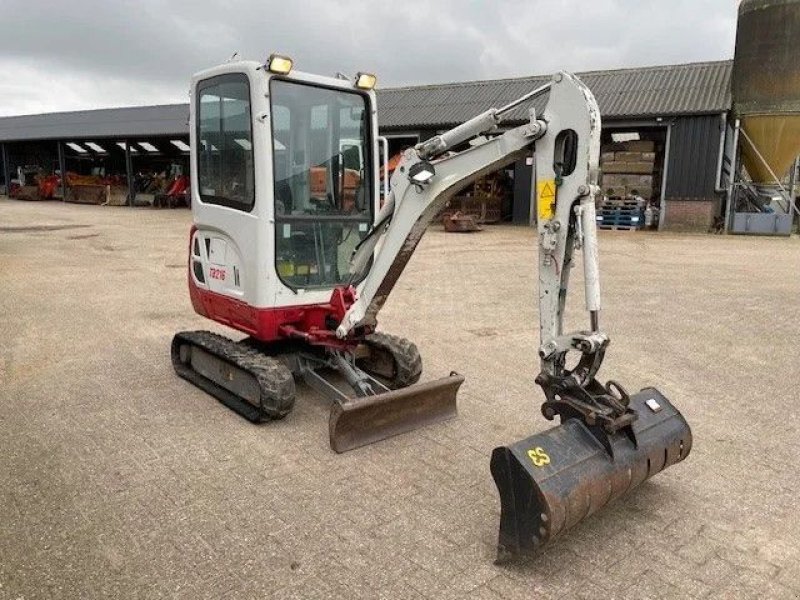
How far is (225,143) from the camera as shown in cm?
502

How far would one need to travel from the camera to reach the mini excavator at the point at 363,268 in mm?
3234

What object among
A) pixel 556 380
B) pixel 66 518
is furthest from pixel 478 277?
pixel 66 518

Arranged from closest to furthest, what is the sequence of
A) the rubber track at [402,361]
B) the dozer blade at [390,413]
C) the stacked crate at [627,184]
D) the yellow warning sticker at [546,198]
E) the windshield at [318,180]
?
the yellow warning sticker at [546,198] → the dozer blade at [390,413] → the windshield at [318,180] → the rubber track at [402,361] → the stacked crate at [627,184]

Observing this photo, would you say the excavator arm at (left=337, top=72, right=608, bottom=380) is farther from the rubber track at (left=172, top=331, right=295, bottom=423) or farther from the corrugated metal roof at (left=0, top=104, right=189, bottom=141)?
the corrugated metal roof at (left=0, top=104, right=189, bottom=141)

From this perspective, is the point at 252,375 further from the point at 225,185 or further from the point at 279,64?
the point at 279,64

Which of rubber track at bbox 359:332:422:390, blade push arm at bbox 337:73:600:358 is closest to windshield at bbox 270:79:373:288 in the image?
rubber track at bbox 359:332:422:390

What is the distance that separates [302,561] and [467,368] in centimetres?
338

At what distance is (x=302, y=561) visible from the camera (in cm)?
309

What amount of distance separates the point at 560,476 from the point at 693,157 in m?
19.1

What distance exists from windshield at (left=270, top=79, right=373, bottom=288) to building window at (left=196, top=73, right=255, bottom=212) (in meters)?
0.23

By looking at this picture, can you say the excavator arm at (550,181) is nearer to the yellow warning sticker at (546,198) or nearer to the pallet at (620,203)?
the yellow warning sticker at (546,198)

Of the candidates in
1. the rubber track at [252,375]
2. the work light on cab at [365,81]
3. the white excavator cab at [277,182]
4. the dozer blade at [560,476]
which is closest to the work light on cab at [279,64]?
the white excavator cab at [277,182]

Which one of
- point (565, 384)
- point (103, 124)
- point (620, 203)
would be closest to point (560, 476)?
point (565, 384)

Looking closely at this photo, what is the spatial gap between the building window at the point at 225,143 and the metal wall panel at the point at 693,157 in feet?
58.4
